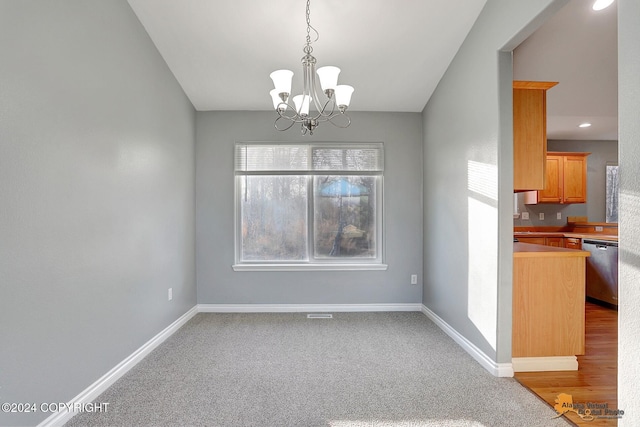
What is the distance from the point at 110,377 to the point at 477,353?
2690mm

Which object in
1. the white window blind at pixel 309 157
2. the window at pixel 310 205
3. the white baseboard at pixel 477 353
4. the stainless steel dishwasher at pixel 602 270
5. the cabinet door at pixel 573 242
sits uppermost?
the white window blind at pixel 309 157

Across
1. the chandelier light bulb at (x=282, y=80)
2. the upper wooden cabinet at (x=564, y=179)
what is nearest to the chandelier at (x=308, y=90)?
the chandelier light bulb at (x=282, y=80)

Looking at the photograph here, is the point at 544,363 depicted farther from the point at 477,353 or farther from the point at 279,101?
the point at 279,101

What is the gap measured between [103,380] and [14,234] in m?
1.19

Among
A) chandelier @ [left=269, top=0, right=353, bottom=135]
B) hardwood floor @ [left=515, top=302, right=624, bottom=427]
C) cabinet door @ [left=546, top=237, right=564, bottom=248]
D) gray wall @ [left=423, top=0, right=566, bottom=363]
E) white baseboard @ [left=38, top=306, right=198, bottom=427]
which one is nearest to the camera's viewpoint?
white baseboard @ [left=38, top=306, right=198, bottom=427]

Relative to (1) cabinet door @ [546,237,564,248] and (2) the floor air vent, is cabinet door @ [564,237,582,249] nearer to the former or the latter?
(1) cabinet door @ [546,237,564,248]

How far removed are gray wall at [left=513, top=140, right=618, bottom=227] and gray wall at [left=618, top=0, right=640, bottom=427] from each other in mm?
4497

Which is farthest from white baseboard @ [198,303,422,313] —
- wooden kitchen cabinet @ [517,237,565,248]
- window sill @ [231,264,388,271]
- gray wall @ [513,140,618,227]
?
gray wall @ [513,140,618,227]

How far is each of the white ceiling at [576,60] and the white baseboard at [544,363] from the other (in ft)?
8.50

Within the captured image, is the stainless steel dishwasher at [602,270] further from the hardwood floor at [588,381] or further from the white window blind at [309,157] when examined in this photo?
the white window blind at [309,157]

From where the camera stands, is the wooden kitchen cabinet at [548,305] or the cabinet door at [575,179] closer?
the wooden kitchen cabinet at [548,305]

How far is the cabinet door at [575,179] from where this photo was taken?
527cm

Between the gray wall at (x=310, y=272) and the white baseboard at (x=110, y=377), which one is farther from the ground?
the gray wall at (x=310, y=272)

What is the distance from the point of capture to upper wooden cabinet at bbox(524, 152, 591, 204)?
17.2 feet
